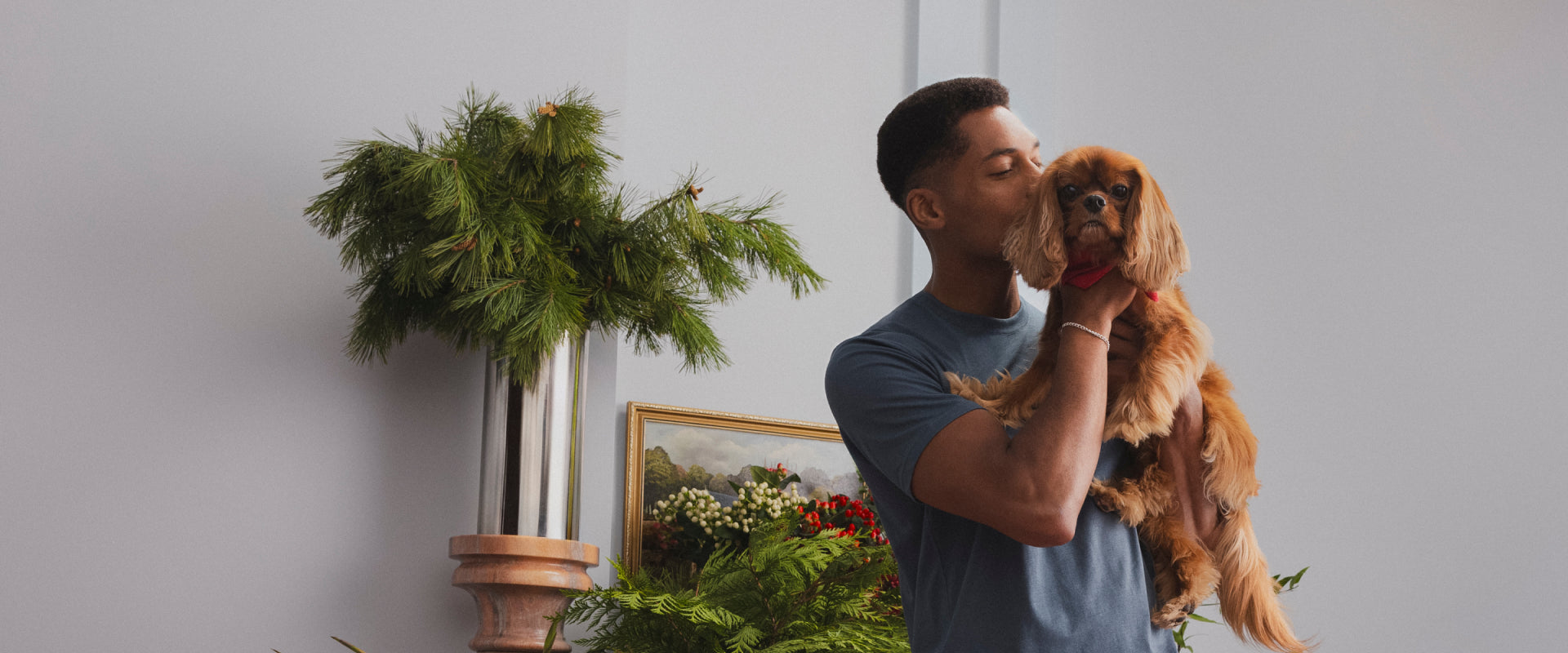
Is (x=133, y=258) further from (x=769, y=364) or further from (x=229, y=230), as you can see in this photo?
(x=769, y=364)

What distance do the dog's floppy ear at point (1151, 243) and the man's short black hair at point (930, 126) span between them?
1.12ft

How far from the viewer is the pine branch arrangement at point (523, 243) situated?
277 cm

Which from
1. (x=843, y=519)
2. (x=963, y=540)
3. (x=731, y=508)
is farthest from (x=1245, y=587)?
(x=731, y=508)

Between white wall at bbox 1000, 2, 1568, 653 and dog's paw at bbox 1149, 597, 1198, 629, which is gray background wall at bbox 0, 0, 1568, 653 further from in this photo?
dog's paw at bbox 1149, 597, 1198, 629

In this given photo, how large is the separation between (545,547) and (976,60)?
2632 mm

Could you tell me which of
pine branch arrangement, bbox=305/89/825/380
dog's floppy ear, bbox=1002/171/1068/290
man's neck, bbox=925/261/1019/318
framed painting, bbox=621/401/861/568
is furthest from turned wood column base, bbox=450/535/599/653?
dog's floppy ear, bbox=1002/171/1068/290

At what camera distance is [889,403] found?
150 centimetres

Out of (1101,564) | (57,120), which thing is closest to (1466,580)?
(1101,564)

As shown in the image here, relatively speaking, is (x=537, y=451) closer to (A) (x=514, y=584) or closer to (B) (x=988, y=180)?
(A) (x=514, y=584)

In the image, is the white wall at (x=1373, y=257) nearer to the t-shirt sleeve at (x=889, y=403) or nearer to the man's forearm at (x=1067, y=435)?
the t-shirt sleeve at (x=889, y=403)

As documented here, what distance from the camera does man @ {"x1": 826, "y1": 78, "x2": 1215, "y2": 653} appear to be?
1350mm

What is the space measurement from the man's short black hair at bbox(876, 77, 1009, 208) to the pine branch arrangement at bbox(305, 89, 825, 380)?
1.15 meters

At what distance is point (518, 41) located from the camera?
347 centimetres

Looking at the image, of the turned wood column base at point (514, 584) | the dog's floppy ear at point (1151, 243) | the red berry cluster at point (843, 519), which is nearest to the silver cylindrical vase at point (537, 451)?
the turned wood column base at point (514, 584)
